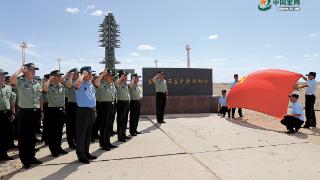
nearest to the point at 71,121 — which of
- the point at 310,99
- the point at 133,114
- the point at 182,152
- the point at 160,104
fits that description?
the point at 133,114

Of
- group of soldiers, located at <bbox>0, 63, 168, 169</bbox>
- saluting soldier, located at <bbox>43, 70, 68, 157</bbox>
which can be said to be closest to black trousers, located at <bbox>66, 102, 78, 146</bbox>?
group of soldiers, located at <bbox>0, 63, 168, 169</bbox>

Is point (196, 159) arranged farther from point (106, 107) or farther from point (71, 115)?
point (71, 115)

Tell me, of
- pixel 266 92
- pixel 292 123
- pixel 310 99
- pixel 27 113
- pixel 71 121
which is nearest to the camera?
pixel 27 113

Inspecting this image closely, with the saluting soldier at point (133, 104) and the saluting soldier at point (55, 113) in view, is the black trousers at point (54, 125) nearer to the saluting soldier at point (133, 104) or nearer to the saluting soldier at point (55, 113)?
the saluting soldier at point (55, 113)

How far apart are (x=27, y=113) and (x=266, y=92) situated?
764 cm

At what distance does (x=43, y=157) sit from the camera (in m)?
6.41

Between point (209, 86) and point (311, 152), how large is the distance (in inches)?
315

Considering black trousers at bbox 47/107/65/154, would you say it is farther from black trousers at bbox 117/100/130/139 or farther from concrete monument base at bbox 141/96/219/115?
concrete monument base at bbox 141/96/219/115

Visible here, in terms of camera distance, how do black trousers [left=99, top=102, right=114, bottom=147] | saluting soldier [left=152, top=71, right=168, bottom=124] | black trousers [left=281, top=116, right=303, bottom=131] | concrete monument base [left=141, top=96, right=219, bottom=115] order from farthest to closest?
concrete monument base [left=141, top=96, right=219, bottom=115] → saluting soldier [left=152, top=71, right=168, bottom=124] → black trousers [left=281, top=116, right=303, bottom=131] → black trousers [left=99, top=102, right=114, bottom=147]

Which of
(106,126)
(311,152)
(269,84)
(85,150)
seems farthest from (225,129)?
(85,150)

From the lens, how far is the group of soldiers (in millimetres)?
5738

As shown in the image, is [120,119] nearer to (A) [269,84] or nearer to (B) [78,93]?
(B) [78,93]

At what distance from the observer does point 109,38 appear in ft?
206

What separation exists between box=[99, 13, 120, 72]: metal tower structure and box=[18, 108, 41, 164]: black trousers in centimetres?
5630
